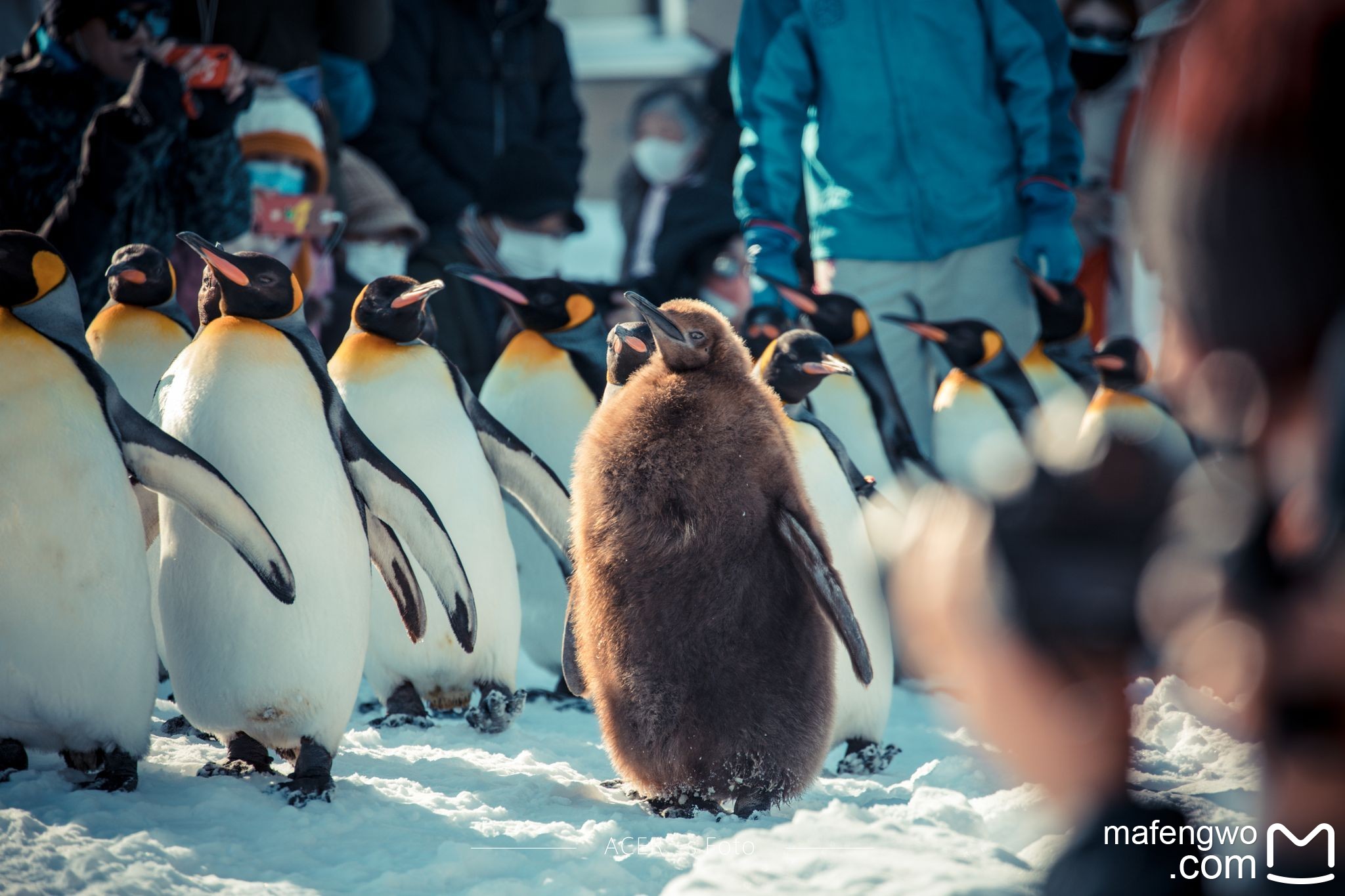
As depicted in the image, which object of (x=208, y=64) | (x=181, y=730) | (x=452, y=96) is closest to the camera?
(x=181, y=730)

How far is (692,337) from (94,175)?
1696 millimetres

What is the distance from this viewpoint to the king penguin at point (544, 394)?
3.19 metres

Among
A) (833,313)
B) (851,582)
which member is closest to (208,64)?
(833,313)

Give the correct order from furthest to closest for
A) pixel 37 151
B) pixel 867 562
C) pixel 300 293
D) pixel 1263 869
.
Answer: pixel 37 151, pixel 867 562, pixel 300 293, pixel 1263 869

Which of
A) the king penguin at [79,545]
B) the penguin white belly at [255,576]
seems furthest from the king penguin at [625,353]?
the king penguin at [79,545]

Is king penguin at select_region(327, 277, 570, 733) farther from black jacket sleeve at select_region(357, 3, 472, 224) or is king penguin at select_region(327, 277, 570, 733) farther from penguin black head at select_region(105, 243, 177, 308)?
black jacket sleeve at select_region(357, 3, 472, 224)

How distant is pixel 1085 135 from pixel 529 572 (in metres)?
3.39

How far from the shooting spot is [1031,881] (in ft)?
3.66

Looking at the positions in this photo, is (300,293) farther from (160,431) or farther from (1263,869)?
(1263,869)

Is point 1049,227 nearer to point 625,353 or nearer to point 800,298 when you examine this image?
point 800,298

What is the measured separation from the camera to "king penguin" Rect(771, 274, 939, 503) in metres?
3.40

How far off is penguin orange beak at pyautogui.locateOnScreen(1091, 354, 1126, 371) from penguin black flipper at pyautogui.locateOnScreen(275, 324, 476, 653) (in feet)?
7.78

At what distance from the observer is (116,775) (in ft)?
6.27

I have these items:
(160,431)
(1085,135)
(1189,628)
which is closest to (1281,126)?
(1189,628)
